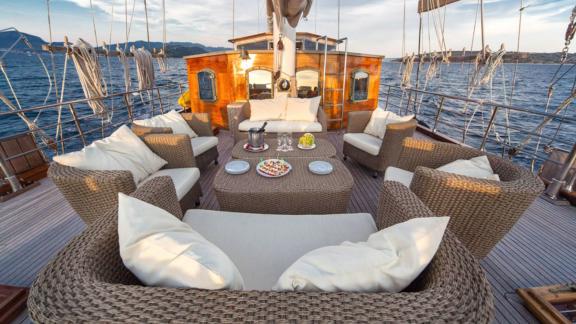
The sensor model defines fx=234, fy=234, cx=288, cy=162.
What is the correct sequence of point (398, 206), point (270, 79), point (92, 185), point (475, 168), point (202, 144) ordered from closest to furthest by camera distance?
point (398, 206)
point (92, 185)
point (475, 168)
point (202, 144)
point (270, 79)

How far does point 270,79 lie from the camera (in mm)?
4973

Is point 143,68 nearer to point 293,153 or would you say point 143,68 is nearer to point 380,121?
point 293,153

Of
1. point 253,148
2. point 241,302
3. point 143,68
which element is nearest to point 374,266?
point 241,302

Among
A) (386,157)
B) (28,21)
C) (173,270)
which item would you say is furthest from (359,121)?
(28,21)

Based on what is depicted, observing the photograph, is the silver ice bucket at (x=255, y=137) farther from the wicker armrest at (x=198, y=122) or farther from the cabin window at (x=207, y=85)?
the cabin window at (x=207, y=85)

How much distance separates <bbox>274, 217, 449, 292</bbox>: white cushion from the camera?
685mm

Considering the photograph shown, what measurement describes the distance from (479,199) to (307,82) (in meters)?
4.13

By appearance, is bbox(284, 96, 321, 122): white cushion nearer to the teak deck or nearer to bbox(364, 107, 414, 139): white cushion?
bbox(364, 107, 414, 139): white cushion

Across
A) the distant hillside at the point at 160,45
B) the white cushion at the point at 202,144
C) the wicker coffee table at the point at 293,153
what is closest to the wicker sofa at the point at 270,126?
the white cushion at the point at 202,144

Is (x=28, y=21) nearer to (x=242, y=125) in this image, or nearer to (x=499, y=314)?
(x=242, y=125)

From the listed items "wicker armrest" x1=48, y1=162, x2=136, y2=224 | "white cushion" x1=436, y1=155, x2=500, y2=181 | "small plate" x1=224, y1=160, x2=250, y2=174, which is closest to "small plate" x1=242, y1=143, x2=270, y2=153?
"small plate" x1=224, y1=160, x2=250, y2=174

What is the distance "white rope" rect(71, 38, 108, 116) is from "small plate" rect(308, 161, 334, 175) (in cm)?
336

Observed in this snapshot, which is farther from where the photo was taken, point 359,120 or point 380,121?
point 359,120

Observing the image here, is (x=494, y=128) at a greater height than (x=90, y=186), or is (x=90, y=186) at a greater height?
(x=494, y=128)
